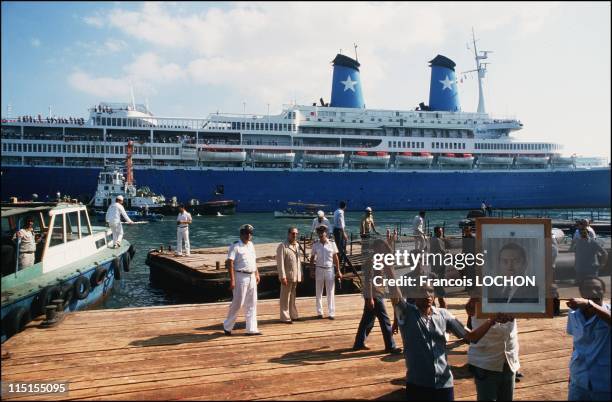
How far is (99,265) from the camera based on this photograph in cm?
907

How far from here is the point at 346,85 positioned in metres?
48.0

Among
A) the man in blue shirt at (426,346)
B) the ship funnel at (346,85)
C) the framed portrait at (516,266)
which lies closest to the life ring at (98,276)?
the man in blue shirt at (426,346)

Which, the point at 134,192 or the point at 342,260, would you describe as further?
the point at 134,192

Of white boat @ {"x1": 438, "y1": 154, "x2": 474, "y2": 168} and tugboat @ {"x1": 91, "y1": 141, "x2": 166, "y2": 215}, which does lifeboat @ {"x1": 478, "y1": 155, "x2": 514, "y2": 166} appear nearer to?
white boat @ {"x1": 438, "y1": 154, "x2": 474, "y2": 168}

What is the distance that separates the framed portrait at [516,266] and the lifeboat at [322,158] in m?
41.9

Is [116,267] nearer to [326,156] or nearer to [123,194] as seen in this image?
[123,194]

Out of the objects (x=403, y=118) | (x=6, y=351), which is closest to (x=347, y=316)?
(x=6, y=351)

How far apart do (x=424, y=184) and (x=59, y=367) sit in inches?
1730

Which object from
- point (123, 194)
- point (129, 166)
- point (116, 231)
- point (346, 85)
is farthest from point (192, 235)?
point (346, 85)

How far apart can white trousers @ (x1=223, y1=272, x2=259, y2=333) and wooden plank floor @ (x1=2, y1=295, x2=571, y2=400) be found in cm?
17

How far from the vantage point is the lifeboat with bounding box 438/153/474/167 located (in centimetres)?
4741

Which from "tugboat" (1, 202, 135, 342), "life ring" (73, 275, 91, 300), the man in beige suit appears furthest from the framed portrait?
"life ring" (73, 275, 91, 300)

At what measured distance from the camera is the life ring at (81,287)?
772cm

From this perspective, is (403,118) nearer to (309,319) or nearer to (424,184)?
(424,184)
